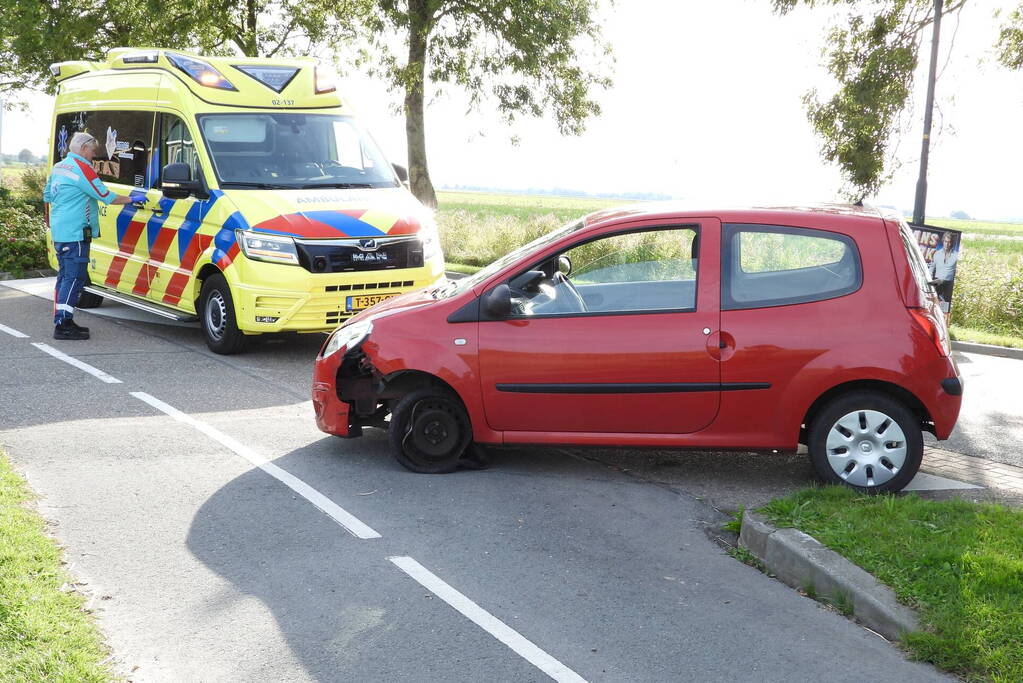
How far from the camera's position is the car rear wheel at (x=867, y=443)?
6.18m

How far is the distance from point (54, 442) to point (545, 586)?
12.6 ft

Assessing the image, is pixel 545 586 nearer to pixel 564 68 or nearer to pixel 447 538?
pixel 447 538

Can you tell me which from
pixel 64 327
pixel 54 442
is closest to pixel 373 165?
pixel 64 327

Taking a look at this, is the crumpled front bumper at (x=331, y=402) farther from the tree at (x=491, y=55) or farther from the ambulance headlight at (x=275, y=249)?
the tree at (x=491, y=55)

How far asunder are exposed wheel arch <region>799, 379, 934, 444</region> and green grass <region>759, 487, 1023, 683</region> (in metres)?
0.53

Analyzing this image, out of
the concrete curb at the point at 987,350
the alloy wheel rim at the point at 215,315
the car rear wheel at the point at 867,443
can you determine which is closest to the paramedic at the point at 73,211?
the alloy wheel rim at the point at 215,315

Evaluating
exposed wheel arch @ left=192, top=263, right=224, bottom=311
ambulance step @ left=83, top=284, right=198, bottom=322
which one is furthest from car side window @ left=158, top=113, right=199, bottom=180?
ambulance step @ left=83, top=284, right=198, bottom=322

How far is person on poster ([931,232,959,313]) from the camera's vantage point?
12656mm

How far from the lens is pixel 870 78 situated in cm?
1916

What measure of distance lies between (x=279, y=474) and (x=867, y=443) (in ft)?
11.2

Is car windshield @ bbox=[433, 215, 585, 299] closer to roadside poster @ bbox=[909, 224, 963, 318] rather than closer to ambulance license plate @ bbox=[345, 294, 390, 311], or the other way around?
ambulance license plate @ bbox=[345, 294, 390, 311]

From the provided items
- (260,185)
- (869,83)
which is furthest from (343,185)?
(869,83)

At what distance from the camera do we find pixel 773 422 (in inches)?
247

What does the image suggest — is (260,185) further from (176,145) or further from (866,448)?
(866,448)
